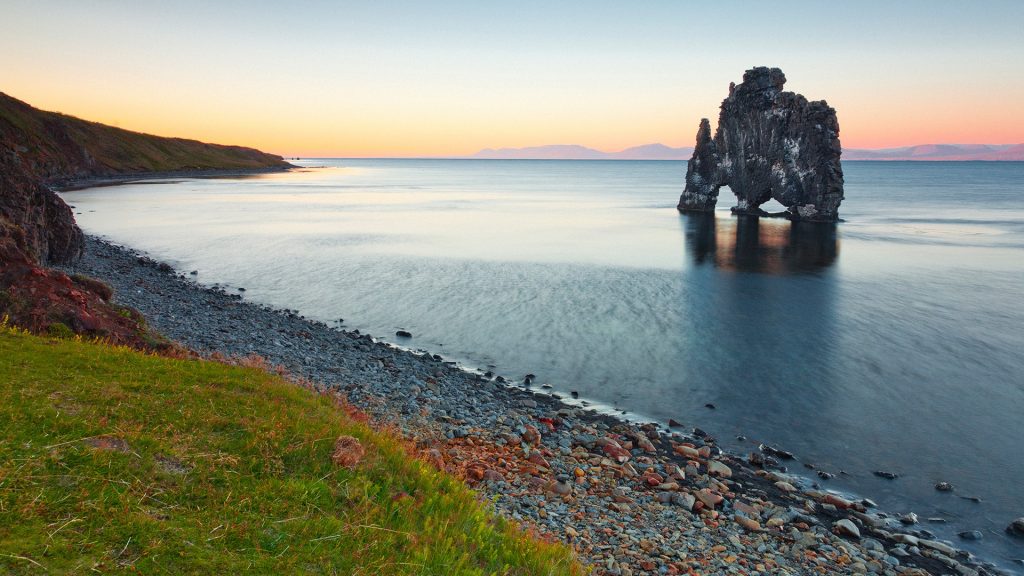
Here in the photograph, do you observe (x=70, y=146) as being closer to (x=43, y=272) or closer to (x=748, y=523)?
(x=43, y=272)

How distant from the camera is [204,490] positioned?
25.5 feet

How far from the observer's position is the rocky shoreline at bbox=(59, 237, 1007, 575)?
11.4 metres

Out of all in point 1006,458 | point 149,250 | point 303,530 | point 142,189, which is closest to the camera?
point 303,530

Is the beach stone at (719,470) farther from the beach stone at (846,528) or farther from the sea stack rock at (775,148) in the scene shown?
the sea stack rock at (775,148)

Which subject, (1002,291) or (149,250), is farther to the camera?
(149,250)

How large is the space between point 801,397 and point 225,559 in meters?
21.6

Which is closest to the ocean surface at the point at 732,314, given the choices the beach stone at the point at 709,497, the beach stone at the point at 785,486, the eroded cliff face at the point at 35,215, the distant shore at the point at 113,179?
the beach stone at the point at 785,486

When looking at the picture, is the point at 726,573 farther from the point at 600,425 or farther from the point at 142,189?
the point at 142,189

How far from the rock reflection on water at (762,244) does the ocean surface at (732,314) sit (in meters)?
0.46

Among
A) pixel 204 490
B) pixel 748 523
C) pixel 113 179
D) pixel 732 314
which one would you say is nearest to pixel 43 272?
pixel 204 490

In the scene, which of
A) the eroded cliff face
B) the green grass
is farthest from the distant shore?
the green grass

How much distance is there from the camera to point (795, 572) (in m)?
11.0

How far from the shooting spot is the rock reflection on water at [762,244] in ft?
177

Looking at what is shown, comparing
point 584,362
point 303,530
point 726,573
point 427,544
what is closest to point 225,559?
point 303,530
